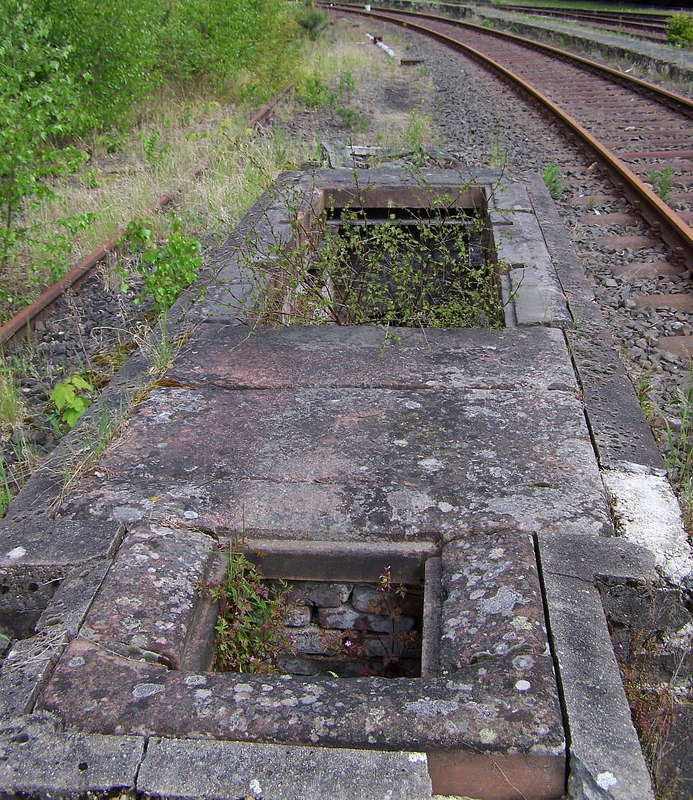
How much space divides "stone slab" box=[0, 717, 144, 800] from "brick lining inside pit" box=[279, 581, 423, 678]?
842 mm

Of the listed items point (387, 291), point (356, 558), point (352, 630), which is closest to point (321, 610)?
point (352, 630)

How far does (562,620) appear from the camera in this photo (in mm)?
2146

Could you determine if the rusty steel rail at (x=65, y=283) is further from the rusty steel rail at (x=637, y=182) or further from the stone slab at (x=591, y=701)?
the rusty steel rail at (x=637, y=182)

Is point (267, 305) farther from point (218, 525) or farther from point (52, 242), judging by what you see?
point (52, 242)

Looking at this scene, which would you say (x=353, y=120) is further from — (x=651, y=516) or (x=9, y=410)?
(x=651, y=516)

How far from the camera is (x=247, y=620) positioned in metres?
2.42

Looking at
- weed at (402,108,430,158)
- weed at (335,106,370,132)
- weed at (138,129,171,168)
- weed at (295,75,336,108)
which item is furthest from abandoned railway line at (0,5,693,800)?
weed at (295,75,336,108)

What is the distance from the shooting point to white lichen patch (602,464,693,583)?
2.39m

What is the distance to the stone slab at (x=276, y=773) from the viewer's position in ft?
5.64

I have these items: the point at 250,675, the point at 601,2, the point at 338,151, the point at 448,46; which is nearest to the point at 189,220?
the point at 338,151

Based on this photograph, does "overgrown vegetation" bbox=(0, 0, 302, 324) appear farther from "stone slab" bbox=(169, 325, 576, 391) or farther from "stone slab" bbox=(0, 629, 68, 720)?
"stone slab" bbox=(0, 629, 68, 720)

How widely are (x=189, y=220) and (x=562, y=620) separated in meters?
5.32

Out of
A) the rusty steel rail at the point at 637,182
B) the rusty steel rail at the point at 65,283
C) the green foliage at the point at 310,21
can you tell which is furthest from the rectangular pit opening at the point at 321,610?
the green foliage at the point at 310,21

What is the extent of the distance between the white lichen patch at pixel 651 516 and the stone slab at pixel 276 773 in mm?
1090
